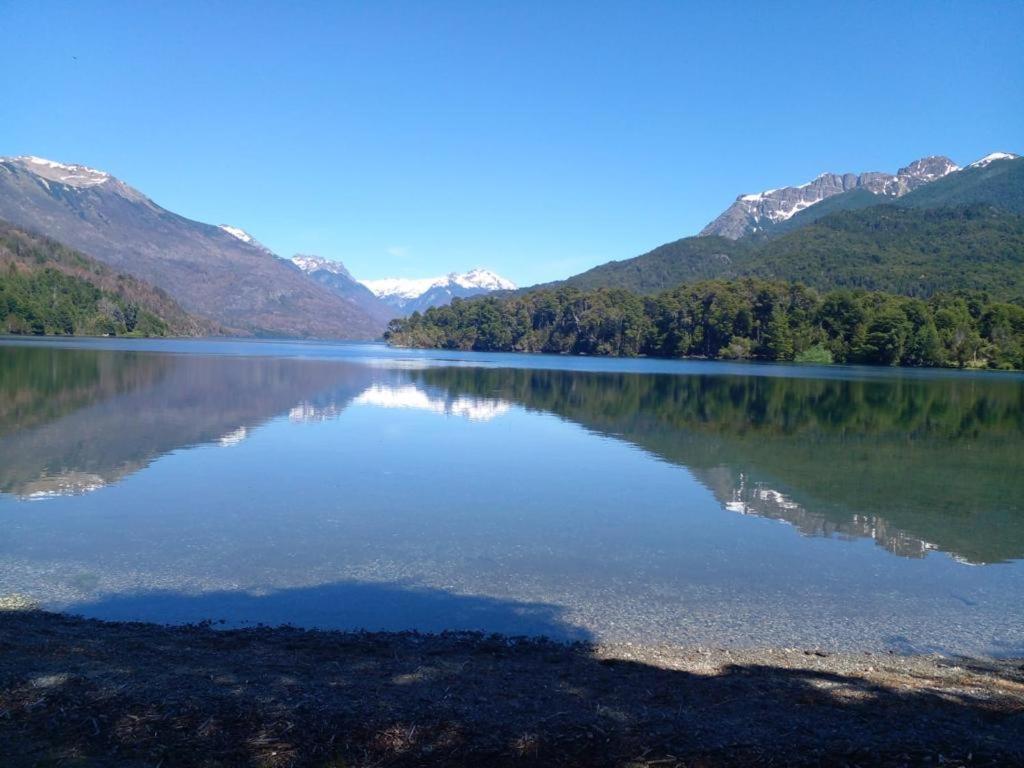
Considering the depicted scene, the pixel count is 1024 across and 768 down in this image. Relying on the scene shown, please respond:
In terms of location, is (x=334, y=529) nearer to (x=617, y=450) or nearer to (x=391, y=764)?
(x=391, y=764)

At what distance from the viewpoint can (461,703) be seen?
23.3 feet

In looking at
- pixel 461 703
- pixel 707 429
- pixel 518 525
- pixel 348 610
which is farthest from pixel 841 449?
pixel 461 703

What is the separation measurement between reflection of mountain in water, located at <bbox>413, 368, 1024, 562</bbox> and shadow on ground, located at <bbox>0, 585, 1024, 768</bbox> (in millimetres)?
9127

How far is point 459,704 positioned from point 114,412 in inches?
1232

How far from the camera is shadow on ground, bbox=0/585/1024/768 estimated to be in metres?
6.04

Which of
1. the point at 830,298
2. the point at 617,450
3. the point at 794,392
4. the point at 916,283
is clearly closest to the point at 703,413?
the point at 617,450

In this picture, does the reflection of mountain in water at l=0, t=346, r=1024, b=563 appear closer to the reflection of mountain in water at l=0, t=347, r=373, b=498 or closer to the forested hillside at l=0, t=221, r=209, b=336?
the reflection of mountain in water at l=0, t=347, r=373, b=498

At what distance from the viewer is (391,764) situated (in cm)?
584

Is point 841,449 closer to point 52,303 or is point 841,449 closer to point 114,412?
point 114,412

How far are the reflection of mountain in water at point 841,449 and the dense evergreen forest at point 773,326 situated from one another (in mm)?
65680

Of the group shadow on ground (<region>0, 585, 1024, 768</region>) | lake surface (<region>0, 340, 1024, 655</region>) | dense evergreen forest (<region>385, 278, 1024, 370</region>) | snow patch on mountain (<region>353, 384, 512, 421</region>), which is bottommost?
lake surface (<region>0, 340, 1024, 655</region>)

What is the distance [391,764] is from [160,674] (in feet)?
9.94

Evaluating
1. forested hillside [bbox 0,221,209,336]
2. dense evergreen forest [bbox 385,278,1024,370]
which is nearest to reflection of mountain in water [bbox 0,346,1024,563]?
dense evergreen forest [bbox 385,278,1024,370]

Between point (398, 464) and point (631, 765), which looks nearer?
point (631, 765)
